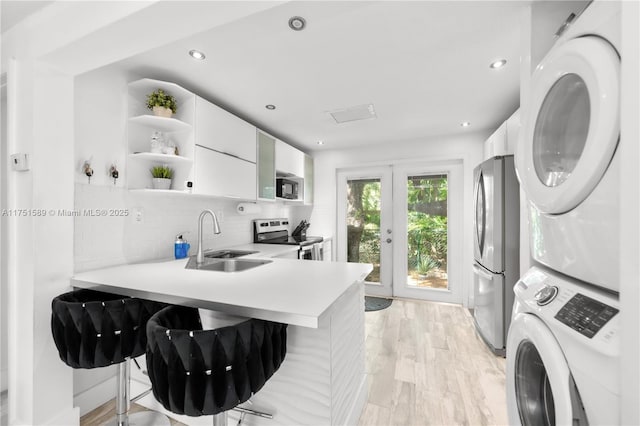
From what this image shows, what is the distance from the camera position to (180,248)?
2262 millimetres

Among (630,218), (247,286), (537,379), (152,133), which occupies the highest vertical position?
(152,133)

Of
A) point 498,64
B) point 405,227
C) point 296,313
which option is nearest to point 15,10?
point 296,313

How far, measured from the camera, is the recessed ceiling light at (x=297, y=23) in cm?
144

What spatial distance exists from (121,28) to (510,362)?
→ 219 centimetres

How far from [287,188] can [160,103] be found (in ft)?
6.05

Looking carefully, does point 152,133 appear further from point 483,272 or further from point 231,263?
point 483,272

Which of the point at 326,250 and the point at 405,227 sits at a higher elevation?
the point at 405,227

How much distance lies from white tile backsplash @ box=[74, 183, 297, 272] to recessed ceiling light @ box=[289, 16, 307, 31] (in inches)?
63.2

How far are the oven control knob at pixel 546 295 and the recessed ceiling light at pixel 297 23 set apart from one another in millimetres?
1655

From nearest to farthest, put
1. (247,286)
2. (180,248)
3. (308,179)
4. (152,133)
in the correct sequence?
(247,286)
(152,133)
(180,248)
(308,179)

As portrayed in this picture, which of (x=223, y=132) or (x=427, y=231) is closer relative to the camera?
(x=223, y=132)

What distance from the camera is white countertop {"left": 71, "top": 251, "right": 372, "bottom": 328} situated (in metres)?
1.04

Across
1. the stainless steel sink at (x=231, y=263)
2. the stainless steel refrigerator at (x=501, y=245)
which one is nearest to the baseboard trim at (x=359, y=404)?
the stainless steel sink at (x=231, y=263)

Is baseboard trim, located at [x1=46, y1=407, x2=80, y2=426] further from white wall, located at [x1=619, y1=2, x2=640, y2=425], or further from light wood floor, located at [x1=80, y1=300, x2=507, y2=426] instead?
white wall, located at [x1=619, y1=2, x2=640, y2=425]
